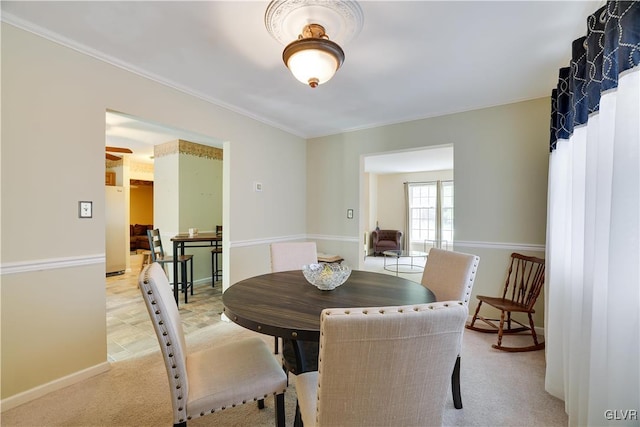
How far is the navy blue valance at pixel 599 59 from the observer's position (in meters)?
1.13

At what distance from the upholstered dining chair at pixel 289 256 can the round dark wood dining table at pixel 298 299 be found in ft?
1.37

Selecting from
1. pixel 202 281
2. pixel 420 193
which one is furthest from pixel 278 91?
pixel 420 193

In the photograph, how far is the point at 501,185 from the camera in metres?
3.05

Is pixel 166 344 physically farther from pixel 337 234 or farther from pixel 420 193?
pixel 420 193

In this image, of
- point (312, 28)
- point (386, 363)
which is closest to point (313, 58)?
point (312, 28)

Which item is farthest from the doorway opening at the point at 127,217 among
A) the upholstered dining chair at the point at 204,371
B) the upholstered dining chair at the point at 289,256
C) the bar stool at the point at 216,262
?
the upholstered dining chair at the point at 204,371

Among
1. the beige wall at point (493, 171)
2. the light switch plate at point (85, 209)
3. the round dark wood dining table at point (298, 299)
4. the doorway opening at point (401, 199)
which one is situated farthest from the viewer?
the doorway opening at point (401, 199)

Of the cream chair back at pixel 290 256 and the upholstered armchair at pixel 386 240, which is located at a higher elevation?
the cream chair back at pixel 290 256

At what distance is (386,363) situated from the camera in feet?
2.67

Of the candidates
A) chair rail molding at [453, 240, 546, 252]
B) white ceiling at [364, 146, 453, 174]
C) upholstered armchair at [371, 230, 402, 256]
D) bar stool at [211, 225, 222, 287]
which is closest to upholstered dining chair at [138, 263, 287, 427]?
chair rail molding at [453, 240, 546, 252]

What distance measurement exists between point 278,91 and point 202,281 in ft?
11.9

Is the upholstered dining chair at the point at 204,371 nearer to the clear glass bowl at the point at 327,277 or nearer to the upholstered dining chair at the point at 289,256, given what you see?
the clear glass bowl at the point at 327,277

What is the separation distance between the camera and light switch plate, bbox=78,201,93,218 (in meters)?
2.06

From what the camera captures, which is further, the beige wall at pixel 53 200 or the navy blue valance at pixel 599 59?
the beige wall at pixel 53 200
